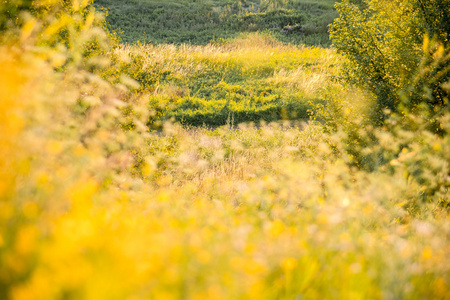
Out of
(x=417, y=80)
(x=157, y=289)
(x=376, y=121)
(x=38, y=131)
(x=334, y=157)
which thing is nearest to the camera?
(x=157, y=289)

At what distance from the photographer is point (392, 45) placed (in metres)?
5.55

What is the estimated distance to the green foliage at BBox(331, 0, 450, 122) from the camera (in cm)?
497

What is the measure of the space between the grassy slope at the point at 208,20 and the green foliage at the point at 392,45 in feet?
63.2

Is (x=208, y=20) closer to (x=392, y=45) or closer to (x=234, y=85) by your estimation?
(x=234, y=85)

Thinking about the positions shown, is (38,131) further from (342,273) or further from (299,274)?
(342,273)

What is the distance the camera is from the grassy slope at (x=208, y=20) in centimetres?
2508

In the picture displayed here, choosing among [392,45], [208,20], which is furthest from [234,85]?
[208,20]

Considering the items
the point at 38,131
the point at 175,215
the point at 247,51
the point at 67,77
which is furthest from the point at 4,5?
the point at 247,51

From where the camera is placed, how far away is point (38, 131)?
6.33 feet

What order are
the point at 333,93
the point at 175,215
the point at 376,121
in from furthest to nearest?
1. the point at 333,93
2. the point at 376,121
3. the point at 175,215

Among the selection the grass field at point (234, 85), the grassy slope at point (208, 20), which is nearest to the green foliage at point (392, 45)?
the grass field at point (234, 85)

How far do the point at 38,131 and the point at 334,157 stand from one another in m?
5.65

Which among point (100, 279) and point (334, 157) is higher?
point (100, 279)

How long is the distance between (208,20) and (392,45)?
26.9 meters
